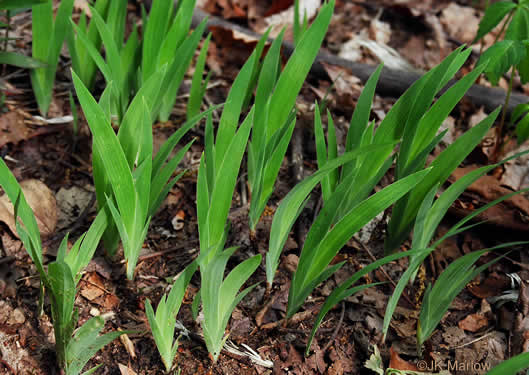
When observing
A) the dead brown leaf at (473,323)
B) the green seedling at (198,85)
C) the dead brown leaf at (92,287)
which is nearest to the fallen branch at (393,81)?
the green seedling at (198,85)

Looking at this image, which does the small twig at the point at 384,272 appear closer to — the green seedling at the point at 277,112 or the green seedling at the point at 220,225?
the green seedling at the point at 277,112

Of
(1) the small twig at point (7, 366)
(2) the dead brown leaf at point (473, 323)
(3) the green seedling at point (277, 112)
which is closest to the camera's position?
(1) the small twig at point (7, 366)

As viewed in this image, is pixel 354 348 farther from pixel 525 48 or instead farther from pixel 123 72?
pixel 123 72

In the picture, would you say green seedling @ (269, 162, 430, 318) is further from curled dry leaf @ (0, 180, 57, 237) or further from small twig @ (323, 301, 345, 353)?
curled dry leaf @ (0, 180, 57, 237)

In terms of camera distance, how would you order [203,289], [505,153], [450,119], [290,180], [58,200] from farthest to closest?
[450,119] < [505,153] < [290,180] < [58,200] < [203,289]

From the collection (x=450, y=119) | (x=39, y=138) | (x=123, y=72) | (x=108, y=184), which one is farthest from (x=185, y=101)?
(x=450, y=119)

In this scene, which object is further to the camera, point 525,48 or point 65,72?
point 65,72

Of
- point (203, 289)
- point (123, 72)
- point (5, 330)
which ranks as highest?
point (123, 72)

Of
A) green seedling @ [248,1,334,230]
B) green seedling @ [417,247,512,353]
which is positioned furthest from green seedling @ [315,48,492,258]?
green seedling @ [417,247,512,353]
